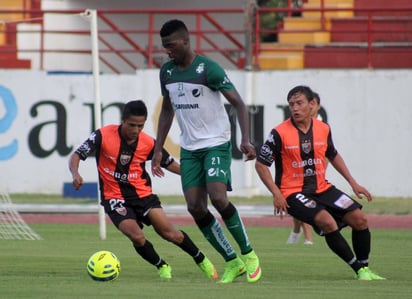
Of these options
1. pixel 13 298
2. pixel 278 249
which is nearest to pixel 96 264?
pixel 13 298

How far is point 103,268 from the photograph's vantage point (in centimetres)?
1060

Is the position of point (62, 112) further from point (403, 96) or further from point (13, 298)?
point (13, 298)

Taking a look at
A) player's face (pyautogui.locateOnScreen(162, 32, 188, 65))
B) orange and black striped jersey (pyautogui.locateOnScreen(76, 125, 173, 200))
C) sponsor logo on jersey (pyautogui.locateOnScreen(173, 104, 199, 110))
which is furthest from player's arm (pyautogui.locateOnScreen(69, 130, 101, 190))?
player's face (pyautogui.locateOnScreen(162, 32, 188, 65))

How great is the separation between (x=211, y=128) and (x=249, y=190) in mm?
13901

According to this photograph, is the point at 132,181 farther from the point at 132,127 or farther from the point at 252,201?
the point at 252,201

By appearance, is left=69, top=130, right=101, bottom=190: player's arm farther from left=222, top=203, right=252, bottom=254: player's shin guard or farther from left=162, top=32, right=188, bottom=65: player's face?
left=222, top=203, right=252, bottom=254: player's shin guard

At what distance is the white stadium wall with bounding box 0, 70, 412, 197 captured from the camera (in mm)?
23672

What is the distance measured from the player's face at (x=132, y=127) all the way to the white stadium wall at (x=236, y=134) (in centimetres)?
1251

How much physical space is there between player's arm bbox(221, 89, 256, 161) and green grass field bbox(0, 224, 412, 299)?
1225mm

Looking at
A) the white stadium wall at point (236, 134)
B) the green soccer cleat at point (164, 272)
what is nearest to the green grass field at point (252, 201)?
the white stadium wall at point (236, 134)

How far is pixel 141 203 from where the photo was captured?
37.3 feet

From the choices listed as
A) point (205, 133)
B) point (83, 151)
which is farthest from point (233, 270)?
point (83, 151)

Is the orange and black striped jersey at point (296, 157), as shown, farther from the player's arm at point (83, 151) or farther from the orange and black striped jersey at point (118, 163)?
the player's arm at point (83, 151)

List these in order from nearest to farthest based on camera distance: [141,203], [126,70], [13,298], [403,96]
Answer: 1. [13,298]
2. [141,203]
3. [403,96]
4. [126,70]
